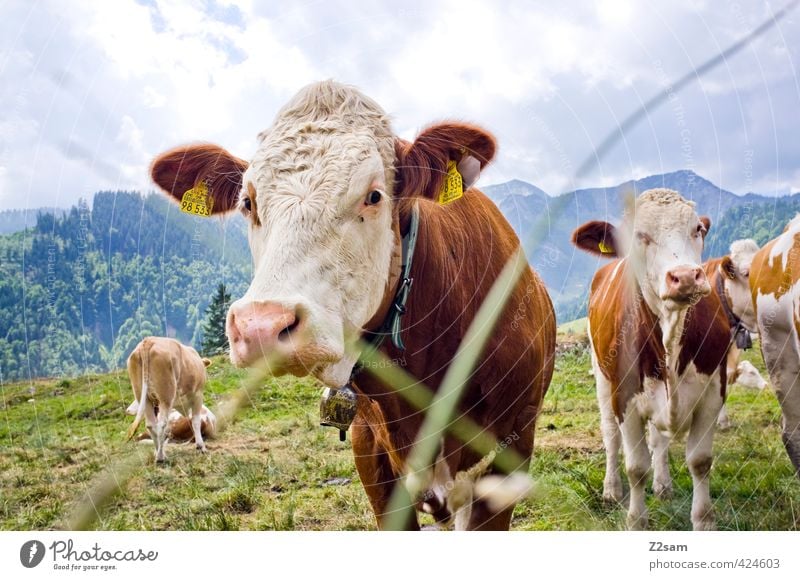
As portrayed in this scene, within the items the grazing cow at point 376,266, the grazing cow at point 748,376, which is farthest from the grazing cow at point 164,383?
the grazing cow at point 748,376

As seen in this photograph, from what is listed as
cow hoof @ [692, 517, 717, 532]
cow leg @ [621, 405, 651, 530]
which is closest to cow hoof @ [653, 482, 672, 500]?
cow leg @ [621, 405, 651, 530]

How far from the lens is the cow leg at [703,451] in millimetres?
3865

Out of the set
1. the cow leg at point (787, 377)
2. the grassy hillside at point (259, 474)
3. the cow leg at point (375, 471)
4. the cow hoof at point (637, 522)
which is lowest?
the cow hoof at point (637, 522)

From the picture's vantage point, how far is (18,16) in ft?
10.8

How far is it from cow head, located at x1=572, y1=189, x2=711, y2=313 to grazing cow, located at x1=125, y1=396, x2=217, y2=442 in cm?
257

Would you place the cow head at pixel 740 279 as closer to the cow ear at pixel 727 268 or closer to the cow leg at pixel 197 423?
the cow ear at pixel 727 268

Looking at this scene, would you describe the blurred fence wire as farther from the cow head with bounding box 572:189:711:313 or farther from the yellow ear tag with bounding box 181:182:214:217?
the yellow ear tag with bounding box 181:182:214:217

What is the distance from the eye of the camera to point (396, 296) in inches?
95.9

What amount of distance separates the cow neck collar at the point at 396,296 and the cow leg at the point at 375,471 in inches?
25.6

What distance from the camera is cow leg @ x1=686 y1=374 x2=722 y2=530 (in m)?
3.87

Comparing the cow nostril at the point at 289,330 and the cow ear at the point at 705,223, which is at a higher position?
the cow ear at the point at 705,223
